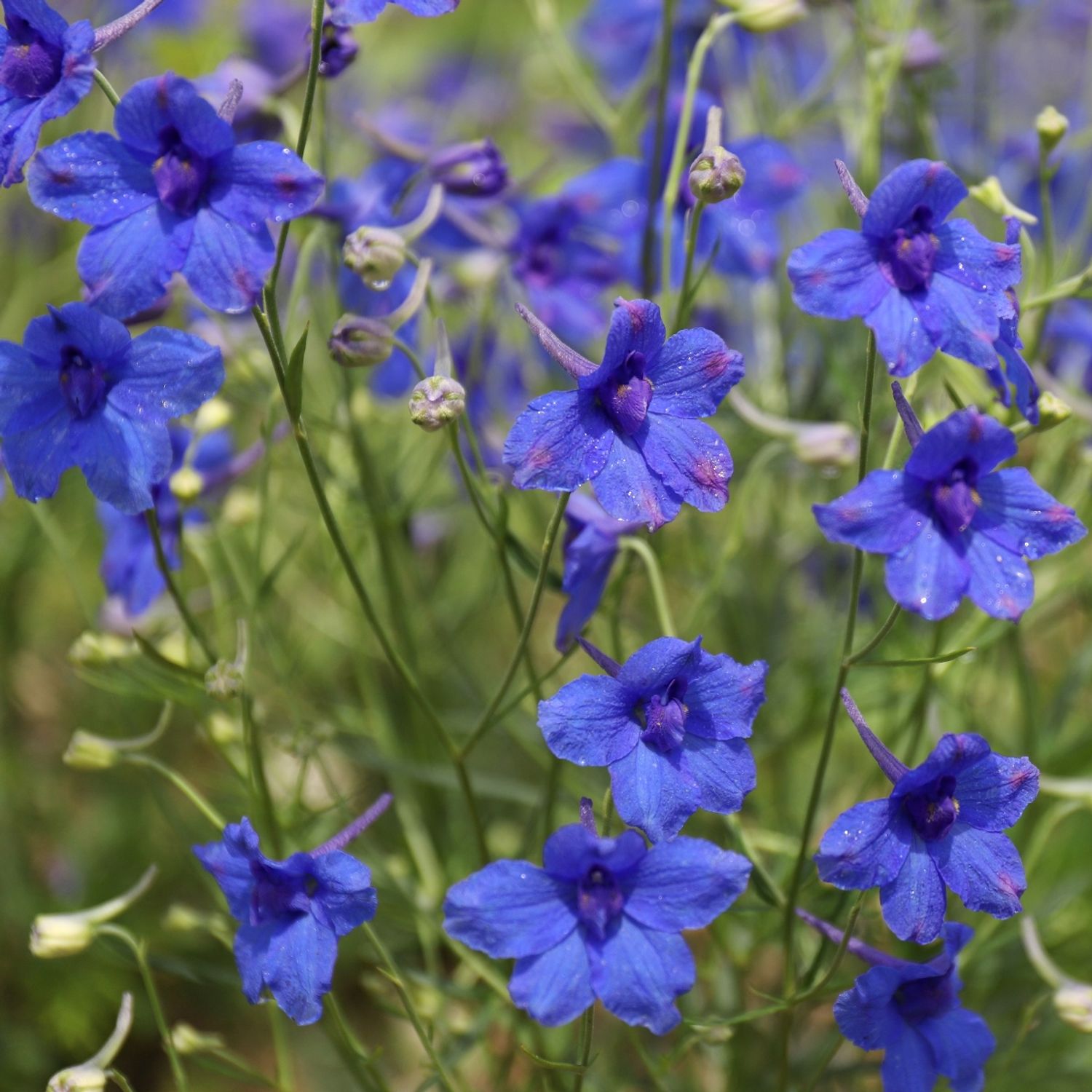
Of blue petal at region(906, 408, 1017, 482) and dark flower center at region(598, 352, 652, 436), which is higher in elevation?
blue petal at region(906, 408, 1017, 482)

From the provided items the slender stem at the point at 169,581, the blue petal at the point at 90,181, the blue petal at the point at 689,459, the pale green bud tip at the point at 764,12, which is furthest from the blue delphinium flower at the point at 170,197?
the pale green bud tip at the point at 764,12

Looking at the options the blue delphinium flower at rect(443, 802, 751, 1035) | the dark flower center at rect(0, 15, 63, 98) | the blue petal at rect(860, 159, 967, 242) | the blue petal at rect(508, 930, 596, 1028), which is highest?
the dark flower center at rect(0, 15, 63, 98)

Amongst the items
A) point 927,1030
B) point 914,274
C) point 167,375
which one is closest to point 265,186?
point 167,375

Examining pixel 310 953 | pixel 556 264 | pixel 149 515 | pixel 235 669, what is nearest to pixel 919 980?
pixel 310 953

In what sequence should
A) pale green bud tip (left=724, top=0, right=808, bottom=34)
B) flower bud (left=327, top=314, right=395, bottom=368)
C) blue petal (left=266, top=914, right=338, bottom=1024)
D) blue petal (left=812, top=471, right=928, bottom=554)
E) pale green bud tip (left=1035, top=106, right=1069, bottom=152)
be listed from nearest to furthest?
blue petal (left=812, top=471, right=928, bottom=554) < blue petal (left=266, top=914, right=338, bottom=1024) < flower bud (left=327, top=314, right=395, bottom=368) < pale green bud tip (left=1035, top=106, right=1069, bottom=152) < pale green bud tip (left=724, top=0, right=808, bottom=34)

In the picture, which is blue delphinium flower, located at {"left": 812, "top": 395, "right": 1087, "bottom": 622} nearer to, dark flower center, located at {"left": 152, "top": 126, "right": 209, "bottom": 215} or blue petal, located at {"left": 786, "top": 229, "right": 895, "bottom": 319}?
blue petal, located at {"left": 786, "top": 229, "right": 895, "bottom": 319}

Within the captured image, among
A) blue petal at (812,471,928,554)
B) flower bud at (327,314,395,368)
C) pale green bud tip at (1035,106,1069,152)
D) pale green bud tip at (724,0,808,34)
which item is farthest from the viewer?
pale green bud tip at (724,0,808,34)

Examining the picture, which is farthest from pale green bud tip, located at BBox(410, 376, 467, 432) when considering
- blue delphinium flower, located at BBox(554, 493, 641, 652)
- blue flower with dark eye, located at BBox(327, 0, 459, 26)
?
blue flower with dark eye, located at BBox(327, 0, 459, 26)

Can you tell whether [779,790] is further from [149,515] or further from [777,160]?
[149,515]
